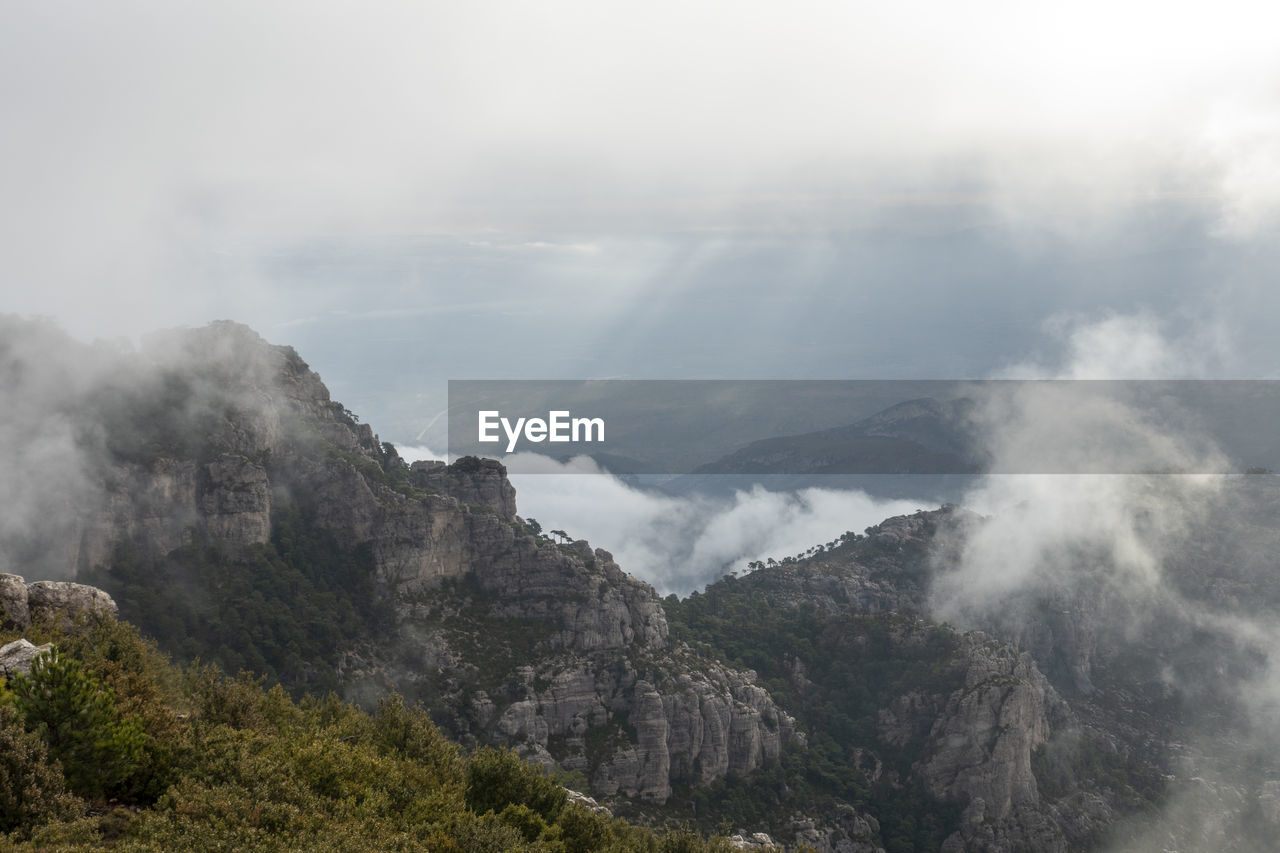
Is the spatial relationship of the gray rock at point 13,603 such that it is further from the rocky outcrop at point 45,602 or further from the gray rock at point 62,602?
the gray rock at point 62,602

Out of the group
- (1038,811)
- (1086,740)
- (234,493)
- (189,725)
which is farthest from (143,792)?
(1086,740)

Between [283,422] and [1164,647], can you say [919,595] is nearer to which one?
[1164,647]

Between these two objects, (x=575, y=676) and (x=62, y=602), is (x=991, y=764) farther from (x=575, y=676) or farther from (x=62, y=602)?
(x=62, y=602)

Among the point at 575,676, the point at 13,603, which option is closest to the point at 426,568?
the point at 575,676

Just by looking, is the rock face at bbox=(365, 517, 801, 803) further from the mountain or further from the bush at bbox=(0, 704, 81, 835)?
the bush at bbox=(0, 704, 81, 835)

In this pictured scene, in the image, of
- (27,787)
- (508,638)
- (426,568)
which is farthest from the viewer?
(426,568)

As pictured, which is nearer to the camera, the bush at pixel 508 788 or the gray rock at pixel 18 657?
the gray rock at pixel 18 657

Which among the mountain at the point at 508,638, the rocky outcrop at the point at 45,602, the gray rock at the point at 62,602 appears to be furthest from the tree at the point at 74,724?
the mountain at the point at 508,638

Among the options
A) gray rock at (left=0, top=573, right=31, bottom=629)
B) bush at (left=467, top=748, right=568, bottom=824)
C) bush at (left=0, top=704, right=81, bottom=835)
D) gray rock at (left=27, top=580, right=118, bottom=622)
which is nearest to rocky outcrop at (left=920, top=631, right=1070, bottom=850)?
bush at (left=467, top=748, right=568, bottom=824)

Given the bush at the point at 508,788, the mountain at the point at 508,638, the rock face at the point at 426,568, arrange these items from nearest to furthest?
the bush at the point at 508,788 → the mountain at the point at 508,638 → the rock face at the point at 426,568
